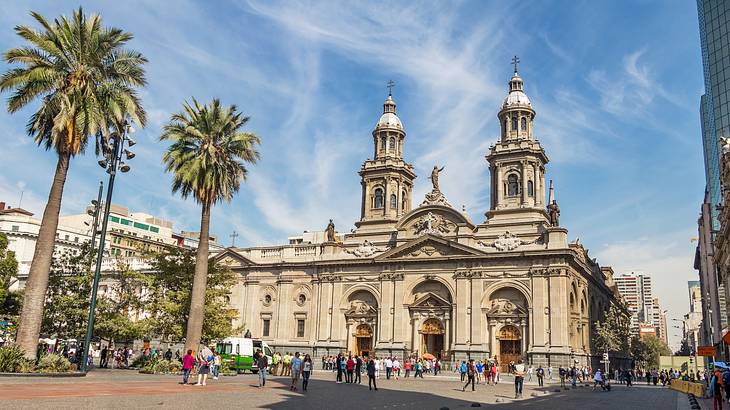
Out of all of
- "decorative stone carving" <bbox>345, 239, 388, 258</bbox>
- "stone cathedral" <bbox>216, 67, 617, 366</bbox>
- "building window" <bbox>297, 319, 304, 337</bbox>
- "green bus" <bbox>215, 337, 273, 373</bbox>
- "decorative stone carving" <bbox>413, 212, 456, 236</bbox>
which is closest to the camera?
"green bus" <bbox>215, 337, 273, 373</bbox>

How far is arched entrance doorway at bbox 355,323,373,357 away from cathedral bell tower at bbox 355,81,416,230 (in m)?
11.1

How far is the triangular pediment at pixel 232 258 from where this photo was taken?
66.8 metres

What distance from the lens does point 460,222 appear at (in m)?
60.4

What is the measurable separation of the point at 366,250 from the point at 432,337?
1063 cm

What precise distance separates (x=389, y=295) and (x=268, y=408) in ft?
139

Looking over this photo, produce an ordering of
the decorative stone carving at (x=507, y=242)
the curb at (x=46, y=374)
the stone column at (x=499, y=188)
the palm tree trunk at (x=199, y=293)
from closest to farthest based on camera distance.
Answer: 1. the curb at (x=46, y=374)
2. the palm tree trunk at (x=199, y=293)
3. the decorative stone carving at (x=507, y=242)
4. the stone column at (x=499, y=188)

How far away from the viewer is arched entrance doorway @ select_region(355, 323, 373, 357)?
60406 mm

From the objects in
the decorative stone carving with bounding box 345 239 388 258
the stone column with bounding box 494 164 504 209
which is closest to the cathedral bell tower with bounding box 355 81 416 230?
the decorative stone carving with bounding box 345 239 388 258

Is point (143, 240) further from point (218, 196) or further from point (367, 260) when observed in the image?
point (218, 196)

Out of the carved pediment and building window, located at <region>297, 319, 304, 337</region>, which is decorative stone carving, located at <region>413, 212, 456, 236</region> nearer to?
the carved pediment

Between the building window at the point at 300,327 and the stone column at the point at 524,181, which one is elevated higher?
the stone column at the point at 524,181

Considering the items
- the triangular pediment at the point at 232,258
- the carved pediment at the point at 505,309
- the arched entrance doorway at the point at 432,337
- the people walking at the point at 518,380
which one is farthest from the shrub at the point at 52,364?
the triangular pediment at the point at 232,258

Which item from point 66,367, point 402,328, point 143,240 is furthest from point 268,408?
point 143,240

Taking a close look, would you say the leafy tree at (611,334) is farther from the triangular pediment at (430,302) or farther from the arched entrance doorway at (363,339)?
the arched entrance doorway at (363,339)
